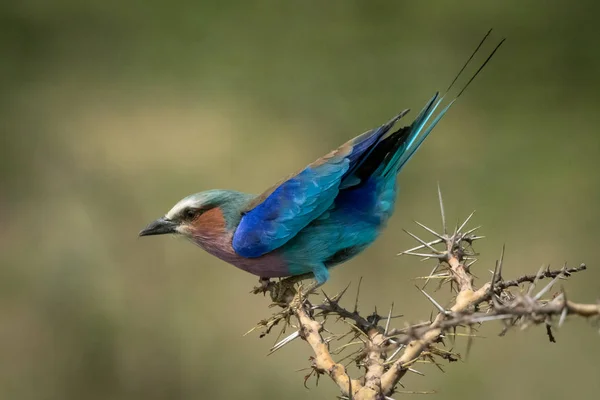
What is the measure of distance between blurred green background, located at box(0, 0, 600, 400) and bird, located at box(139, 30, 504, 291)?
116cm

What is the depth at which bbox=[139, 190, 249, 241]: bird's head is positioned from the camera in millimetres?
1508

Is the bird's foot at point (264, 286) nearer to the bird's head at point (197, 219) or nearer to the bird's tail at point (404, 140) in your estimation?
the bird's head at point (197, 219)

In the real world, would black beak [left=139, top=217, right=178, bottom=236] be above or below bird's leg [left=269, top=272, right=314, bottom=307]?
above

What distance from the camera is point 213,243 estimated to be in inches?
60.1

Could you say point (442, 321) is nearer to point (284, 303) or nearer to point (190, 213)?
point (284, 303)

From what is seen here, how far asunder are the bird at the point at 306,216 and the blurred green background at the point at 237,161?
1.16 metres

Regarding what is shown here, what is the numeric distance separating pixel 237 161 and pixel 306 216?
204cm

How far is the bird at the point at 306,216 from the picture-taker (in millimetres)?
1456

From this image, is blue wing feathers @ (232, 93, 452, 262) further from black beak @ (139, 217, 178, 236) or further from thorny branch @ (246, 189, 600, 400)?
thorny branch @ (246, 189, 600, 400)

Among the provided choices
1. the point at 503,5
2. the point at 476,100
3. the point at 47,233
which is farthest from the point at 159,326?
the point at 503,5

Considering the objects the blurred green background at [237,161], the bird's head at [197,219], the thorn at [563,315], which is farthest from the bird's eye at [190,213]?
the blurred green background at [237,161]

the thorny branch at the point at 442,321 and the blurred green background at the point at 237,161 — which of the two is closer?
the thorny branch at the point at 442,321

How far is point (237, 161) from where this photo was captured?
346cm

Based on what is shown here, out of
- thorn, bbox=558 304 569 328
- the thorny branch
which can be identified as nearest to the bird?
the thorny branch
